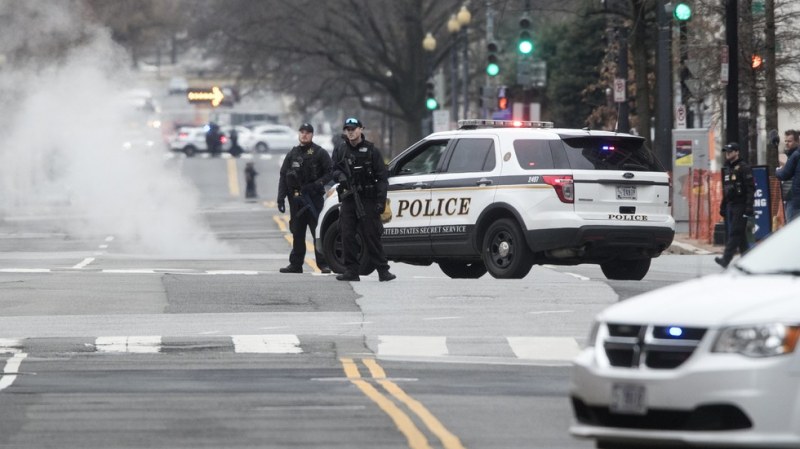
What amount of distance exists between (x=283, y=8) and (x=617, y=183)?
48246 mm

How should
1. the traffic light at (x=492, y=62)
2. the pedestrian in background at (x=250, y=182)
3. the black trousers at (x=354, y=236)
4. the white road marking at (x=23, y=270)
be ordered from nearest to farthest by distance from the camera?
1. the black trousers at (x=354, y=236)
2. the white road marking at (x=23, y=270)
3. the traffic light at (x=492, y=62)
4. the pedestrian in background at (x=250, y=182)

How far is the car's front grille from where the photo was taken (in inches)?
328

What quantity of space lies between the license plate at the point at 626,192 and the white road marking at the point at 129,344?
20.1 feet

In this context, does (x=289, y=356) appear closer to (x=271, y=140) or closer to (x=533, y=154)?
(x=533, y=154)

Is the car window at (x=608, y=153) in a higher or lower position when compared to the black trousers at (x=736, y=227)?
higher

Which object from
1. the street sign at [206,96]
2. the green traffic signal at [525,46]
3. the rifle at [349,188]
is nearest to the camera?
the rifle at [349,188]

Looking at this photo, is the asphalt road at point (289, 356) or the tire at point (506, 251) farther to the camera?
the tire at point (506, 251)

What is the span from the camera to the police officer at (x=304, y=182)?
21.7 meters

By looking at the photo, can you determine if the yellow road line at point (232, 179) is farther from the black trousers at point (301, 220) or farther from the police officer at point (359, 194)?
the police officer at point (359, 194)

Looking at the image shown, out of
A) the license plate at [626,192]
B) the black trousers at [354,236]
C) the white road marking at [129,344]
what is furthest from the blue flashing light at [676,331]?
the black trousers at [354,236]

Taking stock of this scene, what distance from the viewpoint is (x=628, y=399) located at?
841cm

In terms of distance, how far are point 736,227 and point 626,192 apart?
484 cm

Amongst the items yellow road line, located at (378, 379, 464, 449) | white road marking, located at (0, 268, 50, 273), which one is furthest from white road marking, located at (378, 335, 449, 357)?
white road marking, located at (0, 268, 50, 273)

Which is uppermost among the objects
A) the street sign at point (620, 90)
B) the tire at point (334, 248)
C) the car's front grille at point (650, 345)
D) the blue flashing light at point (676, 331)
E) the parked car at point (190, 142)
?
the street sign at point (620, 90)
